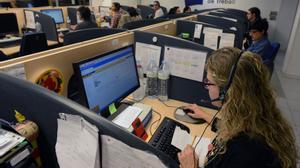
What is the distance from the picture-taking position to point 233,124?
879 millimetres

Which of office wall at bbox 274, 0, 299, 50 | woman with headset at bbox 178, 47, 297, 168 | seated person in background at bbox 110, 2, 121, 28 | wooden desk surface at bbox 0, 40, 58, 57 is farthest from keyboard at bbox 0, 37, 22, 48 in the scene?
office wall at bbox 274, 0, 299, 50

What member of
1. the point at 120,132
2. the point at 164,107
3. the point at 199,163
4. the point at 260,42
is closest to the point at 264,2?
the point at 260,42

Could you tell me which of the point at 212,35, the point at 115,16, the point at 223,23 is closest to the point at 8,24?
the point at 115,16

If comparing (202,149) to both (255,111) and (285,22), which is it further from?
(285,22)

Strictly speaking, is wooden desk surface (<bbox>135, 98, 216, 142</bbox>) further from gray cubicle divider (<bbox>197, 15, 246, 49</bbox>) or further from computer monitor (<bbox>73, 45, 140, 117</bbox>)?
gray cubicle divider (<bbox>197, 15, 246, 49</bbox>)

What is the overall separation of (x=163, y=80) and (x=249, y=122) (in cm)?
81

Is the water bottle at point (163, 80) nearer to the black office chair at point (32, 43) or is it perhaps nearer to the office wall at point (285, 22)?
the black office chair at point (32, 43)

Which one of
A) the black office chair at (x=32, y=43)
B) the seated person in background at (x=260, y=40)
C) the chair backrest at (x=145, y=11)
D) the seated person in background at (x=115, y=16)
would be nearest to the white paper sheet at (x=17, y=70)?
the black office chair at (x=32, y=43)

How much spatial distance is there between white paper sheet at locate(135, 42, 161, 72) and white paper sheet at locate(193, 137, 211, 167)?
63cm

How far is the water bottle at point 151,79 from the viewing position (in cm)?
159

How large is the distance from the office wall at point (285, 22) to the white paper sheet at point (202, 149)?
600 centimetres

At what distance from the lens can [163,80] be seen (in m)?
1.61

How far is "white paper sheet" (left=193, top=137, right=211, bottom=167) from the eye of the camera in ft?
3.57

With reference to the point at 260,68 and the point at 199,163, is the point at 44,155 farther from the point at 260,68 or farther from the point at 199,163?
the point at 260,68
